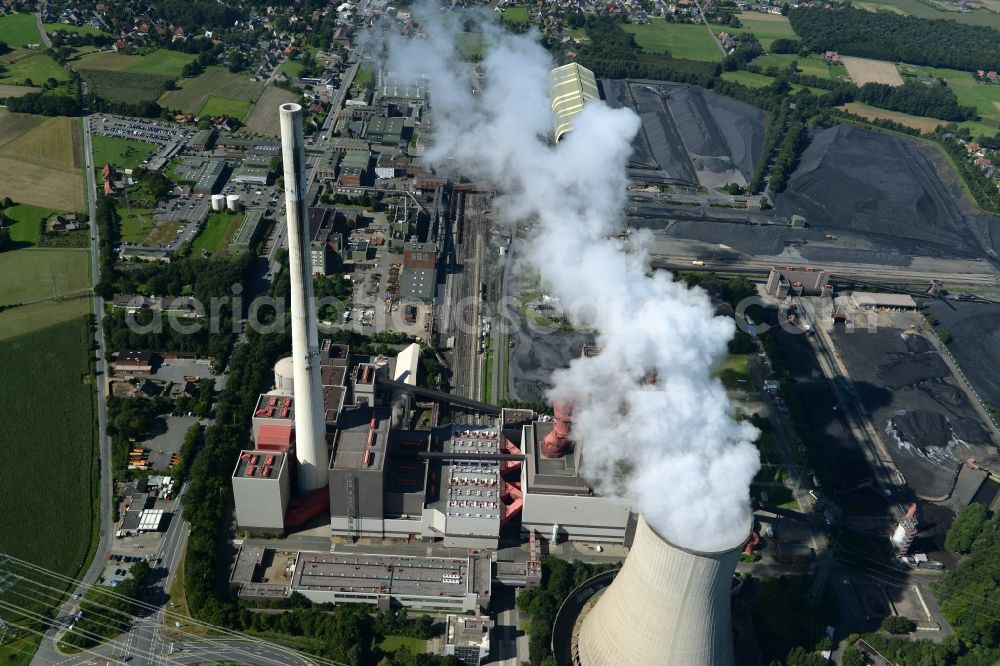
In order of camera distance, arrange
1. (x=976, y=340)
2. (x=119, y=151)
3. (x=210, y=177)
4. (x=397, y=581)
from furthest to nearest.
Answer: (x=119, y=151)
(x=210, y=177)
(x=976, y=340)
(x=397, y=581)

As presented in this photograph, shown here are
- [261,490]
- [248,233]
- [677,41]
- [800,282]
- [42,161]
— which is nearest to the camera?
[261,490]

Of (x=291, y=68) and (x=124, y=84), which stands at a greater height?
(x=291, y=68)

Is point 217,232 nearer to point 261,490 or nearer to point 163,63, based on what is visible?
point 261,490

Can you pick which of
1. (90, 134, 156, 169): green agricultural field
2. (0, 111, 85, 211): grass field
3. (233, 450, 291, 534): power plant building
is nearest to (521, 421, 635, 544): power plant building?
(233, 450, 291, 534): power plant building

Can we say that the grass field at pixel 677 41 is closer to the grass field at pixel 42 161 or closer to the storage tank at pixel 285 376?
the grass field at pixel 42 161

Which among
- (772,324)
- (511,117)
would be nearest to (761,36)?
(511,117)

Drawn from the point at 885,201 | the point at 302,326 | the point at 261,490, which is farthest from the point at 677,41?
the point at 261,490

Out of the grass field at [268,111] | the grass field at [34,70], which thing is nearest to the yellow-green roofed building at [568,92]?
the grass field at [268,111]
